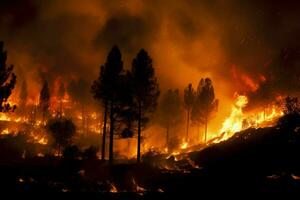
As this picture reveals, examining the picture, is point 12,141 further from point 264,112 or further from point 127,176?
point 264,112

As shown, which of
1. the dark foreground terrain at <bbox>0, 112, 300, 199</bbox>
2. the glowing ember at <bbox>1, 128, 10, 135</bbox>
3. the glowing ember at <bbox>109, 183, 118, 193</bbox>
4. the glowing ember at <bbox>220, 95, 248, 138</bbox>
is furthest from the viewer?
the glowing ember at <bbox>1, 128, 10, 135</bbox>

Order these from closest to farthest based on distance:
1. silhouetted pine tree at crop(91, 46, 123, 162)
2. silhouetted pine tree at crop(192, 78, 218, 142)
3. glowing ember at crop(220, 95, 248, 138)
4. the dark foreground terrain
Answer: the dark foreground terrain
silhouetted pine tree at crop(91, 46, 123, 162)
glowing ember at crop(220, 95, 248, 138)
silhouetted pine tree at crop(192, 78, 218, 142)

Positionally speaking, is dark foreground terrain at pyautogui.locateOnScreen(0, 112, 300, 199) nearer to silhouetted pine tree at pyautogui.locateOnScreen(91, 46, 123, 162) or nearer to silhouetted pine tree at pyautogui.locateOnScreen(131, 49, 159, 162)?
silhouetted pine tree at pyautogui.locateOnScreen(131, 49, 159, 162)

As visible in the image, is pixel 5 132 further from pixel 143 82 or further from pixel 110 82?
pixel 143 82

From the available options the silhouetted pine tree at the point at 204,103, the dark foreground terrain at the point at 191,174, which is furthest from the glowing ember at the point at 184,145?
the dark foreground terrain at the point at 191,174

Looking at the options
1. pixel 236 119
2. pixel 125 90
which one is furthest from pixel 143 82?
pixel 236 119

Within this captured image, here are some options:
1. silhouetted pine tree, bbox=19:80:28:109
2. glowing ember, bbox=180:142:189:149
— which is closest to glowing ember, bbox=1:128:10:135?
silhouetted pine tree, bbox=19:80:28:109

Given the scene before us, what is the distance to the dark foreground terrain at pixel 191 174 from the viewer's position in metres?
27.9

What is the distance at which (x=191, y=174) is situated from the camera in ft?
121

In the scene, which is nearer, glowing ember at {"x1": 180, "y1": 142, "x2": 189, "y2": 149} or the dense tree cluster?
the dense tree cluster

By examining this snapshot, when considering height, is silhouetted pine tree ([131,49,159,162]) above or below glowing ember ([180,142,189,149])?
above

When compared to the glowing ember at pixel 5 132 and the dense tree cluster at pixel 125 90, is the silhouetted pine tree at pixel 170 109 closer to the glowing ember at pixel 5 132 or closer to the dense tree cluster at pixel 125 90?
the dense tree cluster at pixel 125 90

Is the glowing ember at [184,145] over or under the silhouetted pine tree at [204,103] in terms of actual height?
under

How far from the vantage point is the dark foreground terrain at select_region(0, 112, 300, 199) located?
2794cm
